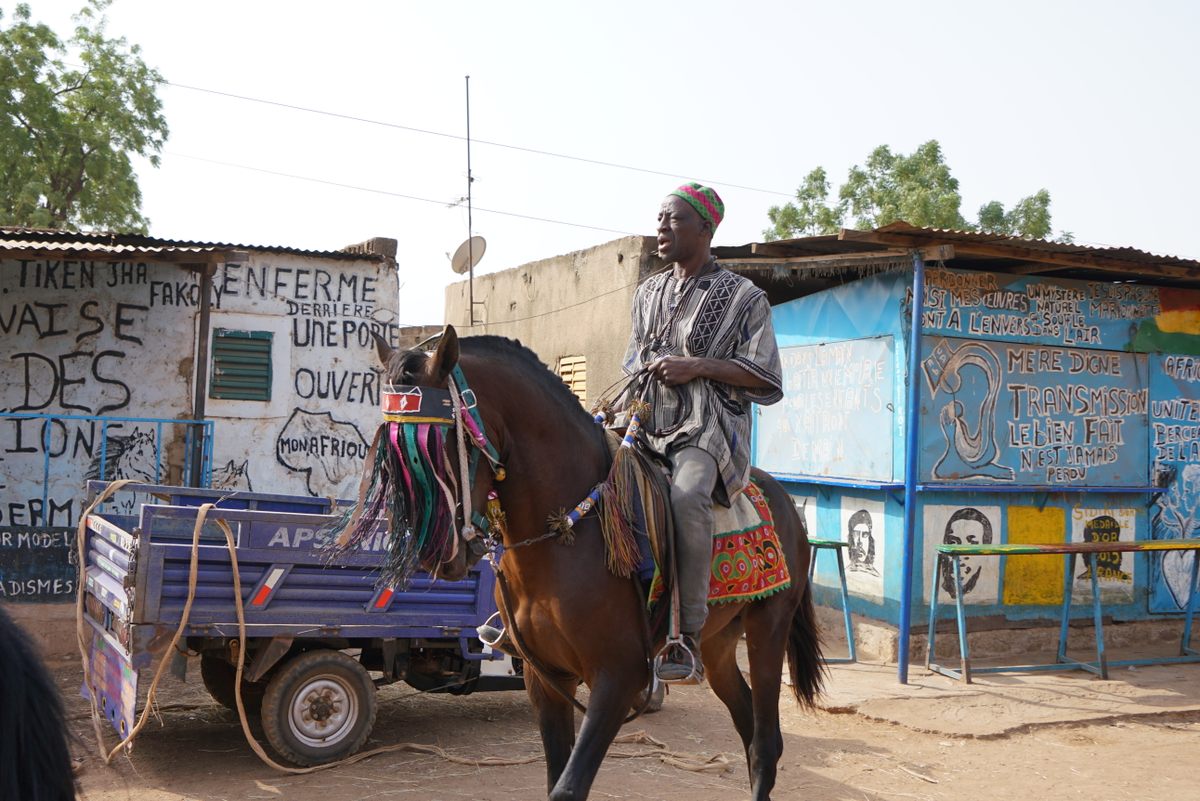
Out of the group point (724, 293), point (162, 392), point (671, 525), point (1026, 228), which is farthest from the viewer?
point (1026, 228)

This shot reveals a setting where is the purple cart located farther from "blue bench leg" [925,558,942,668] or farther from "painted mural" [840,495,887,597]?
"painted mural" [840,495,887,597]

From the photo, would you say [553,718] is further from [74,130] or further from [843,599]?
[74,130]

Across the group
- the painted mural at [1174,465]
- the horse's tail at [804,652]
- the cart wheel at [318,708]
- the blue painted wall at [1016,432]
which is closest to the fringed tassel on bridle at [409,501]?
the cart wheel at [318,708]

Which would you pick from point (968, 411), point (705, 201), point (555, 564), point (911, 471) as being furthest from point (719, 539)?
point (968, 411)

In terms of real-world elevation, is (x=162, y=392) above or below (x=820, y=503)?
above

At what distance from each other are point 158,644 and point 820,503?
22.6 feet

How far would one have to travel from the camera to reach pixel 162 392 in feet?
33.9

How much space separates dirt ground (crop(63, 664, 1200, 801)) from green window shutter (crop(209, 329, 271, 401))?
3583mm

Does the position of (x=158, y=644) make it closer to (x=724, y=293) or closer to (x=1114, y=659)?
(x=724, y=293)

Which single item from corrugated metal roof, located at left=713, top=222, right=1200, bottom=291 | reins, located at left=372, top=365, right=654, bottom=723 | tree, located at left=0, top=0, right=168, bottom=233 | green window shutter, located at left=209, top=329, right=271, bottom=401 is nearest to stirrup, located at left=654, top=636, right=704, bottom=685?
reins, located at left=372, top=365, right=654, bottom=723

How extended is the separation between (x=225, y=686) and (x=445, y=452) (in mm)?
4130

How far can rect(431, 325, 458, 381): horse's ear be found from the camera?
11.0 ft

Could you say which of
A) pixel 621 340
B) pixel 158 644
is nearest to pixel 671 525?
pixel 158 644

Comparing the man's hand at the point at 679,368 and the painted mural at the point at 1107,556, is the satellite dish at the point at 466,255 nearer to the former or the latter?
the painted mural at the point at 1107,556
